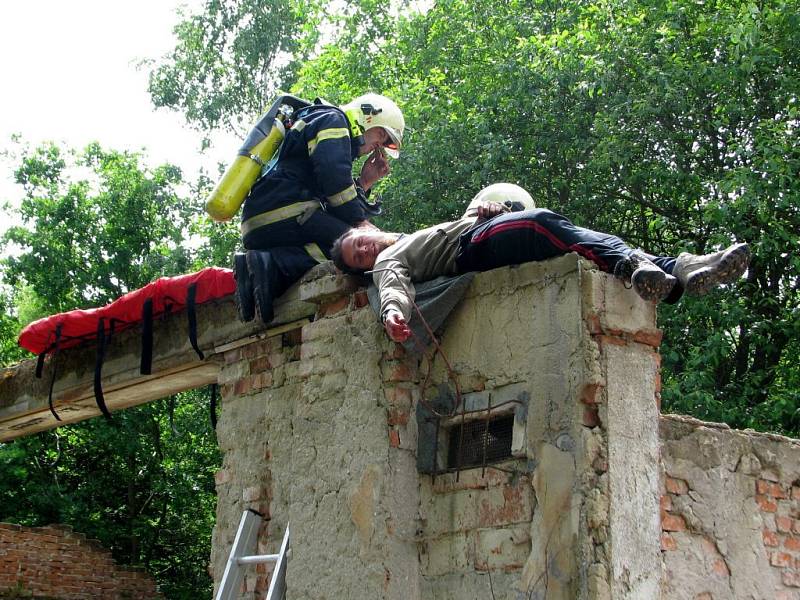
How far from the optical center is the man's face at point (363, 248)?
5.24m

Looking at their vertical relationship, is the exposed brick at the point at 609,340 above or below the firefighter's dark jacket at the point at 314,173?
below

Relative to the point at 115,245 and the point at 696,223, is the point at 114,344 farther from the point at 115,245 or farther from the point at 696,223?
the point at 115,245

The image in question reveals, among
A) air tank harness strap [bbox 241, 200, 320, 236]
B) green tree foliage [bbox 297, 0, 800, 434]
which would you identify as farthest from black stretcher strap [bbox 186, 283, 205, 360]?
green tree foliage [bbox 297, 0, 800, 434]

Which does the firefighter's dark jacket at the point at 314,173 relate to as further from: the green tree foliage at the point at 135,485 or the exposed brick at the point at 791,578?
the green tree foliage at the point at 135,485

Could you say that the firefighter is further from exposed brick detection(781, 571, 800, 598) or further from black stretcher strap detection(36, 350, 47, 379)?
exposed brick detection(781, 571, 800, 598)

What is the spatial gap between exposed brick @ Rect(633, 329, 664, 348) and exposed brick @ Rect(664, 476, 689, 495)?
689 millimetres

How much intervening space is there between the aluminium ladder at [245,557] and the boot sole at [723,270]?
245cm

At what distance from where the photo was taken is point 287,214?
6070mm

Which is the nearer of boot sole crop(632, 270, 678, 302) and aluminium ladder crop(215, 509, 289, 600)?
boot sole crop(632, 270, 678, 302)

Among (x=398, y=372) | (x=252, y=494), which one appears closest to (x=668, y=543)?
(x=398, y=372)

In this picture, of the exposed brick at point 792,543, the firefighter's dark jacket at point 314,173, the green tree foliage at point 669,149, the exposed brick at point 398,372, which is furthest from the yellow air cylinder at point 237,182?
the green tree foliage at point 669,149

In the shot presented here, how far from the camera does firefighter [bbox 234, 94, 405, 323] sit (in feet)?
19.4

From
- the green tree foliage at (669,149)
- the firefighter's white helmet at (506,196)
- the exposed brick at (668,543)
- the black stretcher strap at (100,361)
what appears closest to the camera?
the exposed brick at (668,543)

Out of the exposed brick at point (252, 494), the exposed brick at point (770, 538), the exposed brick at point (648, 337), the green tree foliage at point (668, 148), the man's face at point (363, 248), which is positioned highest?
the green tree foliage at point (668, 148)
